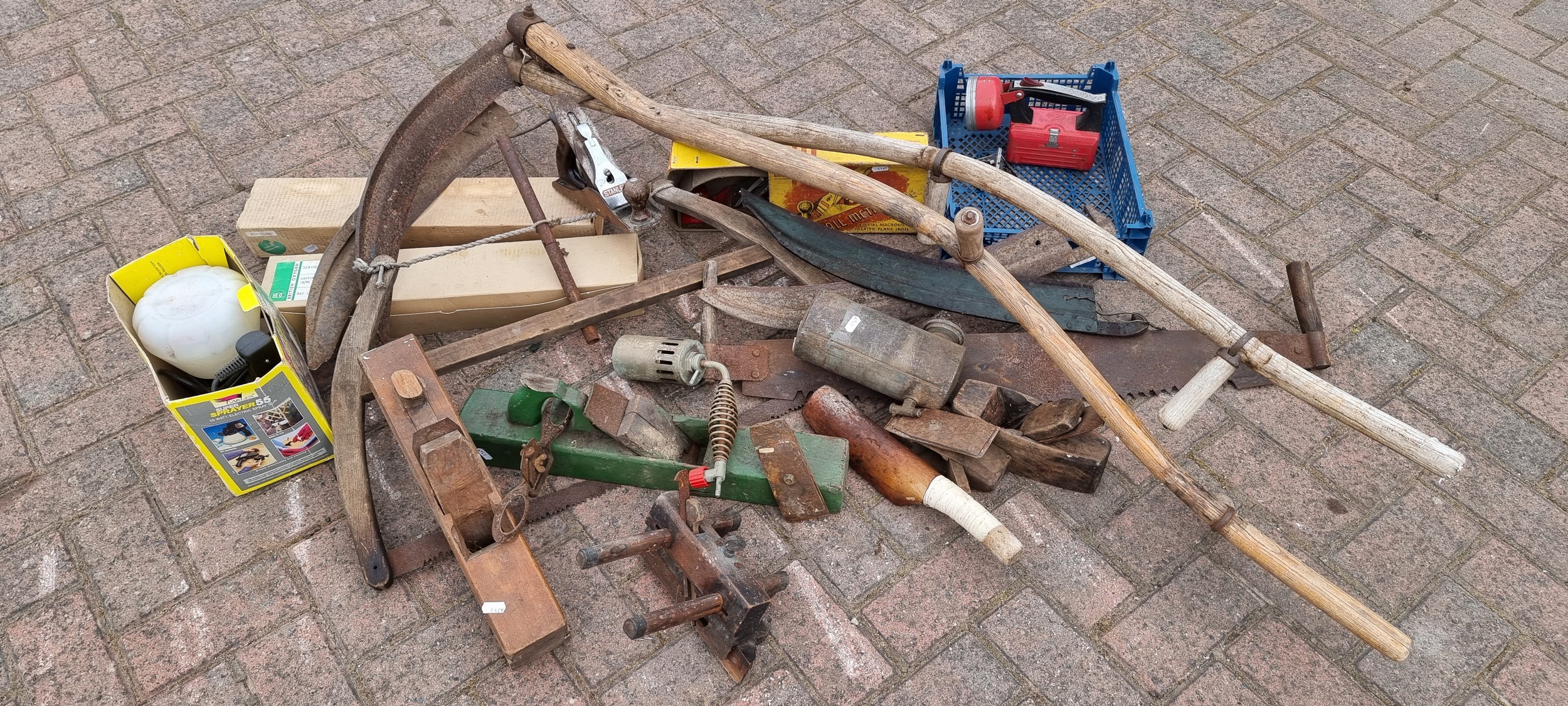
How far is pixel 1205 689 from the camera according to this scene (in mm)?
2811

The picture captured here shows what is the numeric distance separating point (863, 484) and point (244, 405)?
2024mm

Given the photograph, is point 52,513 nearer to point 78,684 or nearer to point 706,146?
point 78,684

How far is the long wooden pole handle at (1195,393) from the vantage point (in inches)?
107

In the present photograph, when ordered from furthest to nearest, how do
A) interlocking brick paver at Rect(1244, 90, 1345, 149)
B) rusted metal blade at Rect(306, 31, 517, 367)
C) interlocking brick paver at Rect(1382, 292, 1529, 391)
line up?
interlocking brick paver at Rect(1244, 90, 1345, 149), interlocking brick paver at Rect(1382, 292, 1529, 391), rusted metal blade at Rect(306, 31, 517, 367)

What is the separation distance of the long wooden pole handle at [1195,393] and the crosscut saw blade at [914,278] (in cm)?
73

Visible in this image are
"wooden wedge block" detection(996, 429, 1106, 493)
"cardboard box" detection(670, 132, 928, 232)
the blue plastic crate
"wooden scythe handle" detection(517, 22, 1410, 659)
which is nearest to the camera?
"wooden scythe handle" detection(517, 22, 1410, 659)

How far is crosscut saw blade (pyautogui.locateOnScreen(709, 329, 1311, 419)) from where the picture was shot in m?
3.40

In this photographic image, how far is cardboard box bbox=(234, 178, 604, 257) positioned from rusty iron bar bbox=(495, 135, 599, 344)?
0.17 m

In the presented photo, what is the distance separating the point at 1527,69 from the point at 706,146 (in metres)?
4.52

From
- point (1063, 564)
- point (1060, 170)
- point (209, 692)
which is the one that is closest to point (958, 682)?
point (1063, 564)

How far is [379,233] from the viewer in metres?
3.35

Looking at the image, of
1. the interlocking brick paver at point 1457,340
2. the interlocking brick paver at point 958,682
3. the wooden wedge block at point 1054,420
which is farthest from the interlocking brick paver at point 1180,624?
the interlocking brick paver at point 1457,340

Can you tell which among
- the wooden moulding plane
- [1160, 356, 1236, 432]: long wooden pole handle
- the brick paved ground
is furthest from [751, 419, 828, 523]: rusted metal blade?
[1160, 356, 1236, 432]: long wooden pole handle

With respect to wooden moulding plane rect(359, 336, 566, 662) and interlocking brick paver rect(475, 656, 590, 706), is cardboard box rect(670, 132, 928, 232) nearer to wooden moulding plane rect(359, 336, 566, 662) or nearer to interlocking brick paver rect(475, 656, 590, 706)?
wooden moulding plane rect(359, 336, 566, 662)
